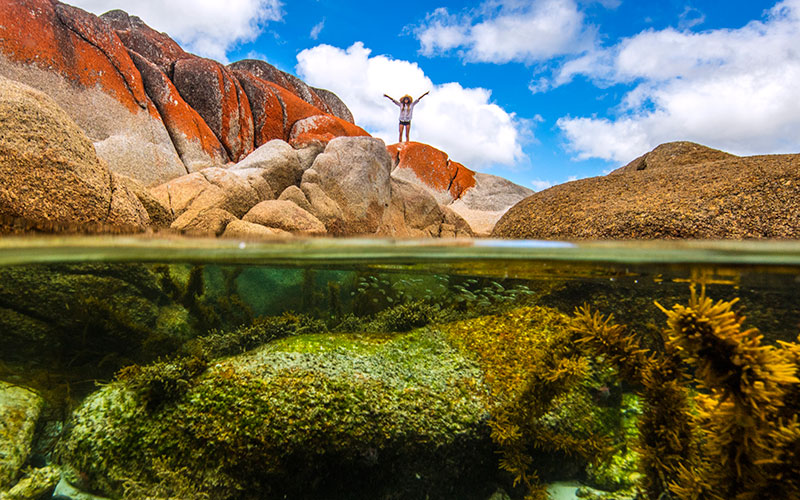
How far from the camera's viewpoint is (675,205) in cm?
577

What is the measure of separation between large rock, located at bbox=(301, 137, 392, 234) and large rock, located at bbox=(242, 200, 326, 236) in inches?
85.2

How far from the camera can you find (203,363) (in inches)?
183

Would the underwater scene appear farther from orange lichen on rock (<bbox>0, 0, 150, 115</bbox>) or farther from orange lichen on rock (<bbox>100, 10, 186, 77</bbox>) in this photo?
orange lichen on rock (<bbox>100, 10, 186, 77</bbox>)

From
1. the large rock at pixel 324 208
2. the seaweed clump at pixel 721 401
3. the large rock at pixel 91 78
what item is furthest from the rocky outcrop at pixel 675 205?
the large rock at pixel 91 78

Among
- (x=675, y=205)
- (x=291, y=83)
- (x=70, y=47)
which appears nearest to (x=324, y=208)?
(x=675, y=205)

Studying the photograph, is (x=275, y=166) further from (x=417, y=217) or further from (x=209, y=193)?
(x=417, y=217)

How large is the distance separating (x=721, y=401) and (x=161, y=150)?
13720 millimetres

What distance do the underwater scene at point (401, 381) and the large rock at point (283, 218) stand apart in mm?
1539

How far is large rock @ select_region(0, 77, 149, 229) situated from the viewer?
4.86 meters

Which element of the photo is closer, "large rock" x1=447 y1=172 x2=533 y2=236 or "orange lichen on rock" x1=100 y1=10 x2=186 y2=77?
"orange lichen on rock" x1=100 y1=10 x2=186 y2=77

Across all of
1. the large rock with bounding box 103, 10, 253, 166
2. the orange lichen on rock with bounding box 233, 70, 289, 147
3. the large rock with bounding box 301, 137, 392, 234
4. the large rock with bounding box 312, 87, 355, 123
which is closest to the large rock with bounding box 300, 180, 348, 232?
the large rock with bounding box 301, 137, 392, 234

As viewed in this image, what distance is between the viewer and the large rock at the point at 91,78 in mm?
9133

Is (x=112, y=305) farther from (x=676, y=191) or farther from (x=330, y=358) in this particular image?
(x=676, y=191)

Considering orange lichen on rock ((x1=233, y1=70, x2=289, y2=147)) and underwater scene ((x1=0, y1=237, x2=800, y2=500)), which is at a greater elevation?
orange lichen on rock ((x1=233, y1=70, x2=289, y2=147))
